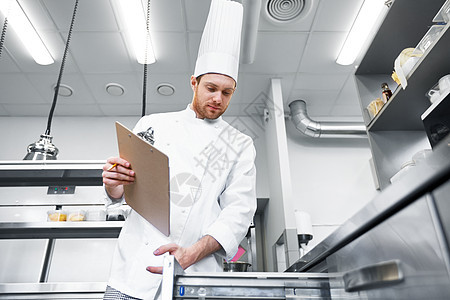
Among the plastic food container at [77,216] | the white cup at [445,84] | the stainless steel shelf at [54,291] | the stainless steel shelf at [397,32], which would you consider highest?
the stainless steel shelf at [397,32]

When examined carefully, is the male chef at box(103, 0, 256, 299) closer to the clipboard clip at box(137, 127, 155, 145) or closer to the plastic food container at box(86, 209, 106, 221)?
the clipboard clip at box(137, 127, 155, 145)

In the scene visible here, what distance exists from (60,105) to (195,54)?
5.76 feet

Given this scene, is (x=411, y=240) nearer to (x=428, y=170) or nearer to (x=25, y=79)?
(x=428, y=170)

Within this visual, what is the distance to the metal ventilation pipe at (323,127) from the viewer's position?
11.6 ft

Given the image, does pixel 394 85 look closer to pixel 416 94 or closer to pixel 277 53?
pixel 416 94

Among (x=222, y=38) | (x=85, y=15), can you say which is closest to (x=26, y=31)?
(x=85, y=15)

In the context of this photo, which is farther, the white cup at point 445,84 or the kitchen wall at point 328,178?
the kitchen wall at point 328,178

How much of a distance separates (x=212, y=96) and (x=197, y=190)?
0.37 meters

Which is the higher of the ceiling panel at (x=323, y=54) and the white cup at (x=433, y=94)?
the ceiling panel at (x=323, y=54)

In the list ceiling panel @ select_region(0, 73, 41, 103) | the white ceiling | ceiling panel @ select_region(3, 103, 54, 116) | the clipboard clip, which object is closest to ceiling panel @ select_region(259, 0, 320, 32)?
the white ceiling

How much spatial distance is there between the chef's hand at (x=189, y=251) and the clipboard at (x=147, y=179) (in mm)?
68

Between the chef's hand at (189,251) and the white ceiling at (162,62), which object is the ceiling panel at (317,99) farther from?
the chef's hand at (189,251)

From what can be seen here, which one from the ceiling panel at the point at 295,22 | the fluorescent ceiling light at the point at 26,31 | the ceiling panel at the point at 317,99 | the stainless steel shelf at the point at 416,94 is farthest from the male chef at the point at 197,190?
the ceiling panel at the point at 317,99

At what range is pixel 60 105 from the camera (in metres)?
3.64
